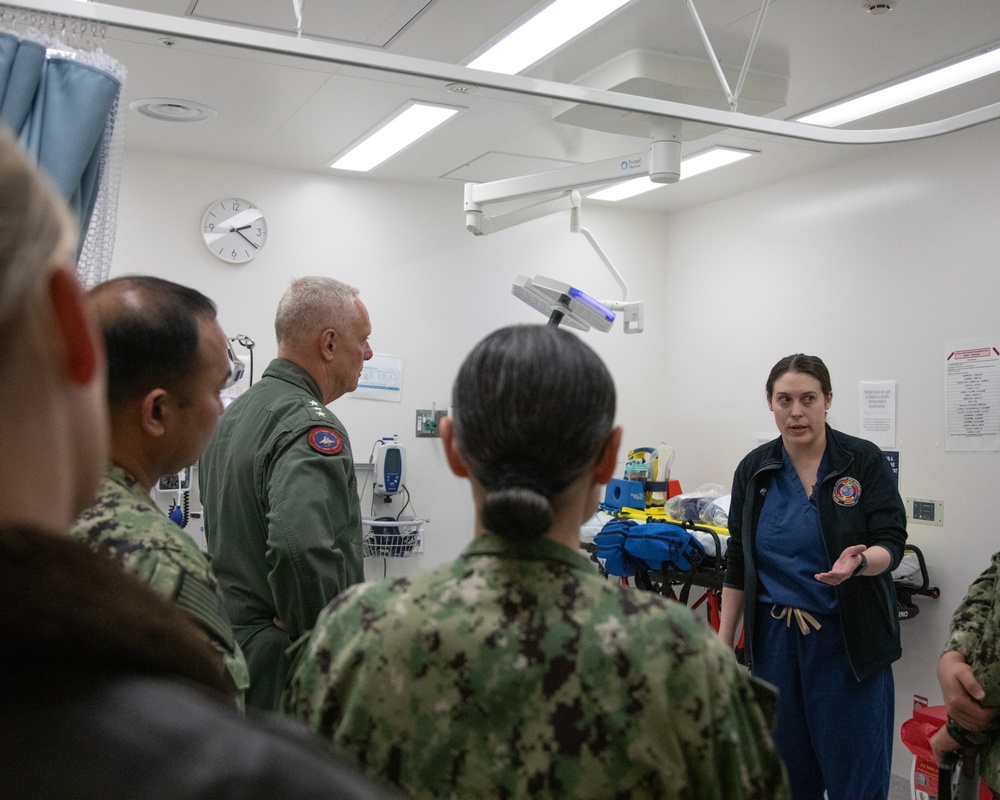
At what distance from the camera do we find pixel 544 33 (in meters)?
3.03

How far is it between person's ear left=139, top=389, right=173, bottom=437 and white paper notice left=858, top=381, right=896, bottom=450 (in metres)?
3.54

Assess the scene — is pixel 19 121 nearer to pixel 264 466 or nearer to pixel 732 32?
pixel 264 466

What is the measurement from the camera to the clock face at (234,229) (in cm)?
460

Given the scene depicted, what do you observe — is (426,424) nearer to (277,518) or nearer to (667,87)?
(667,87)

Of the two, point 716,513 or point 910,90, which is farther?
point 716,513

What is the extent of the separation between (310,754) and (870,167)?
14.5 feet

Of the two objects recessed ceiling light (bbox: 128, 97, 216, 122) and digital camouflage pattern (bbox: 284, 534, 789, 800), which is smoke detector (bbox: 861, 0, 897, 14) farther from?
recessed ceiling light (bbox: 128, 97, 216, 122)

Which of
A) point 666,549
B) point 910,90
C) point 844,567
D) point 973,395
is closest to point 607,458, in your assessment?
point 844,567

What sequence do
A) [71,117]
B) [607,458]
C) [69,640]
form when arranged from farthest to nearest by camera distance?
1. [71,117]
2. [607,458]
3. [69,640]

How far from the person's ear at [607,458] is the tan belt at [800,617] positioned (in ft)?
6.12

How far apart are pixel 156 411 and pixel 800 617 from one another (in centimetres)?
204

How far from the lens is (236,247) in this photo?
4645 mm

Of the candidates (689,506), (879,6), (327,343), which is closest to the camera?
(327,343)

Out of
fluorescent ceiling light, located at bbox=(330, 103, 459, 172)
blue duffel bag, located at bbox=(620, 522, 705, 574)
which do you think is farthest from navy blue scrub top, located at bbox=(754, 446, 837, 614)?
fluorescent ceiling light, located at bbox=(330, 103, 459, 172)
